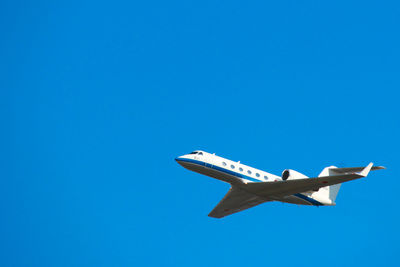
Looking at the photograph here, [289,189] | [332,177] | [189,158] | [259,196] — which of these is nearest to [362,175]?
[332,177]

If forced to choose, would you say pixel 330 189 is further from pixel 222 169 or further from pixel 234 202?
pixel 222 169

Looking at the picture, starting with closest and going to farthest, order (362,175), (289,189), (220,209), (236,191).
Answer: (362,175) → (289,189) → (236,191) → (220,209)

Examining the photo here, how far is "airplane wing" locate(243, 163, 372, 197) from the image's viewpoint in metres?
34.3

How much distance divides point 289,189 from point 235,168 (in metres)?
3.84

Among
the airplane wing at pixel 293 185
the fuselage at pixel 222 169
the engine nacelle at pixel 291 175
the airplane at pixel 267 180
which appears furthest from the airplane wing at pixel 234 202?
the engine nacelle at pixel 291 175

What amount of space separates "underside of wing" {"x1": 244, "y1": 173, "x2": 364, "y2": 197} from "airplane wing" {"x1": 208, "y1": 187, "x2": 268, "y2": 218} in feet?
4.25

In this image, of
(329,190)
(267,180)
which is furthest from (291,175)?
(329,190)

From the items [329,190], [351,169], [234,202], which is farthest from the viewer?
[234,202]

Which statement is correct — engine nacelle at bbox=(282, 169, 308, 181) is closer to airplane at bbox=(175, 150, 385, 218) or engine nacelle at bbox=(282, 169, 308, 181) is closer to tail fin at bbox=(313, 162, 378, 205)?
airplane at bbox=(175, 150, 385, 218)

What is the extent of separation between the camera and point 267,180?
37156mm

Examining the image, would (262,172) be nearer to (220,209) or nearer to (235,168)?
(235,168)

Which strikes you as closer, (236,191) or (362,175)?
(362,175)

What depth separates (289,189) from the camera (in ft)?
119

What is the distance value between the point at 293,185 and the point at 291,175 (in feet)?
3.07
